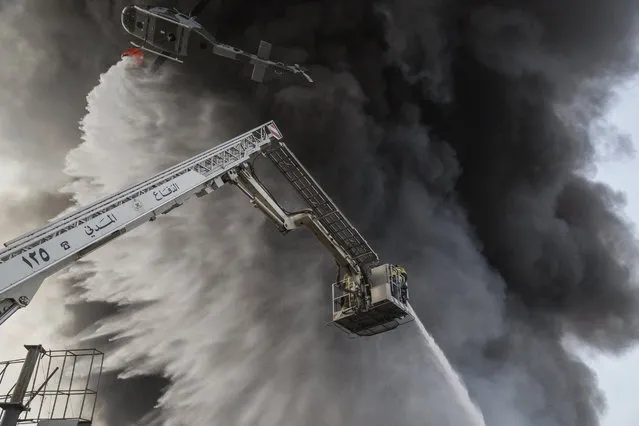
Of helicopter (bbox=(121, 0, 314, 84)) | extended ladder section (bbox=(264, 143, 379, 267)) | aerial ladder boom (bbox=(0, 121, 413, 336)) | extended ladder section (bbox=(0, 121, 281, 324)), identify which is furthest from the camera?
extended ladder section (bbox=(264, 143, 379, 267))

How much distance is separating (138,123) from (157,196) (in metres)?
14.5

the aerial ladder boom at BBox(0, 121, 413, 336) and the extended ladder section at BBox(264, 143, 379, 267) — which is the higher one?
the extended ladder section at BBox(264, 143, 379, 267)

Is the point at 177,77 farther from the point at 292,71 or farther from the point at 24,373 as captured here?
the point at 24,373

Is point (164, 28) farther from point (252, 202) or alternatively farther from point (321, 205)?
point (321, 205)

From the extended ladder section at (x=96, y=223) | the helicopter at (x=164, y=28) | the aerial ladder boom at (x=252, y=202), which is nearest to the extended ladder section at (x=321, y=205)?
the aerial ladder boom at (x=252, y=202)

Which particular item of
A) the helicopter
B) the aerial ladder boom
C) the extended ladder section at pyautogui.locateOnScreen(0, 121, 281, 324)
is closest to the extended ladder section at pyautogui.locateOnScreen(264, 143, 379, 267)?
the aerial ladder boom

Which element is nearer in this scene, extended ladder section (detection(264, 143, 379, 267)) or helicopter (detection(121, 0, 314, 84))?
helicopter (detection(121, 0, 314, 84))

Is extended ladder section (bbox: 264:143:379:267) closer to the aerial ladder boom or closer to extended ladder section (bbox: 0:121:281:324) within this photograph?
the aerial ladder boom

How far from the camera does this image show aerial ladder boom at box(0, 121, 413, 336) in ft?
37.6

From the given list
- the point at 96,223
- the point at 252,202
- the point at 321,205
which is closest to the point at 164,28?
the point at 252,202

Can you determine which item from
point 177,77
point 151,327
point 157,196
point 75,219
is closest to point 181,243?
point 151,327

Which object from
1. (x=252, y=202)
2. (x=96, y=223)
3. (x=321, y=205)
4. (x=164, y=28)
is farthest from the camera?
(x=321, y=205)

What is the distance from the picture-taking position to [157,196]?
15414 millimetres

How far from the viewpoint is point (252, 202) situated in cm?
2047
